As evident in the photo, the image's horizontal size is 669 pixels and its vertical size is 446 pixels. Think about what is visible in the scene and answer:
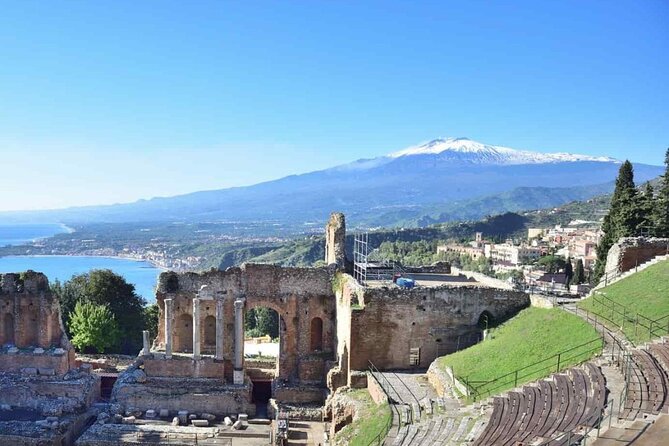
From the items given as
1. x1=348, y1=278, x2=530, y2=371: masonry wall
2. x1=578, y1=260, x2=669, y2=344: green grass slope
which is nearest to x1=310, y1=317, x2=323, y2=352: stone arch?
x1=348, y1=278, x2=530, y2=371: masonry wall

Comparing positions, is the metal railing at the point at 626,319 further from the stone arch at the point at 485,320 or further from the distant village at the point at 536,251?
the distant village at the point at 536,251

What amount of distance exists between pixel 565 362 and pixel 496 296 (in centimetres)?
844

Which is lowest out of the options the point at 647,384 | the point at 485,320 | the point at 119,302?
the point at 119,302

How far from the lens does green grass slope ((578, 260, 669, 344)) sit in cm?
2247

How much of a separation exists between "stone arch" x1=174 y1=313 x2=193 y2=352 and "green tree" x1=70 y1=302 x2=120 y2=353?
895 cm

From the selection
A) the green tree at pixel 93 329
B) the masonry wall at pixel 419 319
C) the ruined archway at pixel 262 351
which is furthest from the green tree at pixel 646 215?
the green tree at pixel 93 329

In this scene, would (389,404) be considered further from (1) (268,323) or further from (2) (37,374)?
(1) (268,323)

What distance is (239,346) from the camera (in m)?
33.2

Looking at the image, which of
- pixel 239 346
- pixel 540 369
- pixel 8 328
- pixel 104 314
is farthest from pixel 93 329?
pixel 540 369

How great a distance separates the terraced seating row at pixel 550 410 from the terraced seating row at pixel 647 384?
2.47ft

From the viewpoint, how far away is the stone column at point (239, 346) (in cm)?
3253

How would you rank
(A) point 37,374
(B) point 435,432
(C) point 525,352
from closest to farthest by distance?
(B) point 435,432, (C) point 525,352, (A) point 37,374

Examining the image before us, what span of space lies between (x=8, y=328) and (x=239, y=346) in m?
13.6

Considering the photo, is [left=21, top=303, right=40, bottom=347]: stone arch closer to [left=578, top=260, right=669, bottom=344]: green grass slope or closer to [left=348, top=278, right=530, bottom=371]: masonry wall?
[left=348, top=278, right=530, bottom=371]: masonry wall
